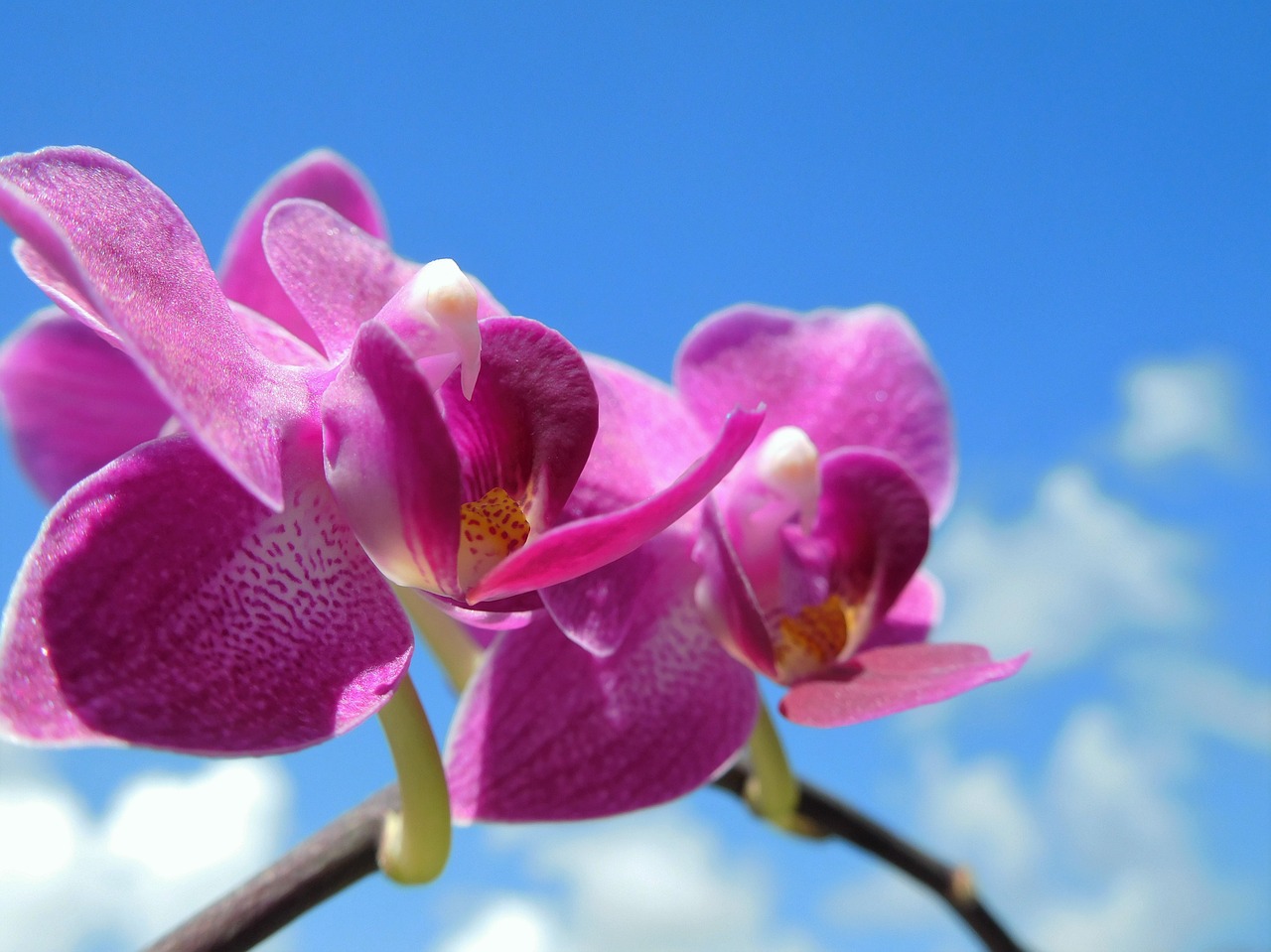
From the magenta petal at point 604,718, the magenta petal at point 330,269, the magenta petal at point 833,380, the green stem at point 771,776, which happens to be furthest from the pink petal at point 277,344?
the green stem at point 771,776

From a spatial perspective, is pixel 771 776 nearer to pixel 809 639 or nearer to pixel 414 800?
pixel 809 639

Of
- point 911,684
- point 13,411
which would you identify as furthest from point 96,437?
point 911,684

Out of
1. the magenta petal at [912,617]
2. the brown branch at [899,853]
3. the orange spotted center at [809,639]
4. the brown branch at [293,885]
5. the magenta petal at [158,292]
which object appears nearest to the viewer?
the magenta petal at [158,292]

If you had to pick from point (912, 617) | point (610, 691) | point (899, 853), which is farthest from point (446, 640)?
point (899, 853)

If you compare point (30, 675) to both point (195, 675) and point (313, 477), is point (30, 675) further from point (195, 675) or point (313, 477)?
point (313, 477)

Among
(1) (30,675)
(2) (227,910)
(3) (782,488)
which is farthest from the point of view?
(3) (782,488)

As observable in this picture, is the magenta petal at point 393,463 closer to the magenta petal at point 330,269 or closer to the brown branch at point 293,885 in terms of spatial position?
the magenta petal at point 330,269
